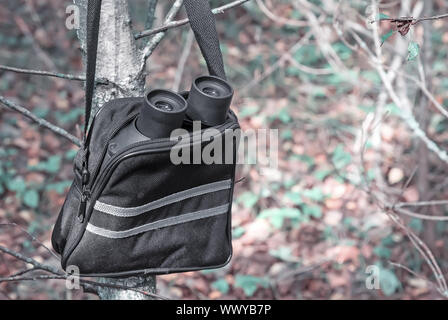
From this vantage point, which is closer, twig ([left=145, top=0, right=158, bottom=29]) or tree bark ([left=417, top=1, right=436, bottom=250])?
twig ([left=145, top=0, right=158, bottom=29])

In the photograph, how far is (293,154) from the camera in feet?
11.7

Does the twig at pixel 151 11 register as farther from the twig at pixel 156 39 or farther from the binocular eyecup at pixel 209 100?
the binocular eyecup at pixel 209 100

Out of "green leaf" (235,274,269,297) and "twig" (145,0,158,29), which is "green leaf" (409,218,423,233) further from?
"twig" (145,0,158,29)

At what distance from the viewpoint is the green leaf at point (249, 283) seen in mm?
2652

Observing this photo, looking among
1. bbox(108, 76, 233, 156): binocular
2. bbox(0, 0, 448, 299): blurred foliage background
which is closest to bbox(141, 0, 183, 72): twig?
bbox(108, 76, 233, 156): binocular

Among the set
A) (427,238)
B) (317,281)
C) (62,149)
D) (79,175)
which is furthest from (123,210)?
(62,149)

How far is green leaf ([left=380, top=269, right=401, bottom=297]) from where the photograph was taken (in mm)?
2646

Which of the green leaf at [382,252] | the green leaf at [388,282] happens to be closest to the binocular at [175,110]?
the green leaf at [388,282]

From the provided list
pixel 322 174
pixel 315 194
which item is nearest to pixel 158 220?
pixel 315 194

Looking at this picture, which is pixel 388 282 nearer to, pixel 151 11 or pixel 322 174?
pixel 322 174

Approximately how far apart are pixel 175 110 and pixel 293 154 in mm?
2539

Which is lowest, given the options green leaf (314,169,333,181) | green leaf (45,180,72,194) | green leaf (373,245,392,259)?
green leaf (373,245,392,259)

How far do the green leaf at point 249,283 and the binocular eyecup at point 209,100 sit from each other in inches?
64.5
